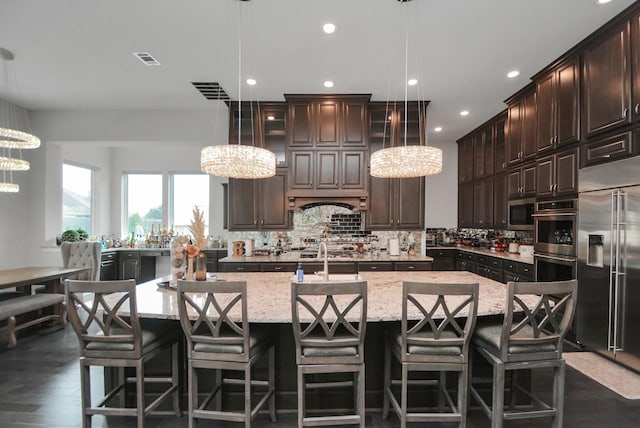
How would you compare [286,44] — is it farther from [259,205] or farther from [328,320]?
[328,320]

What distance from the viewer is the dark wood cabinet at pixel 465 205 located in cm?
610

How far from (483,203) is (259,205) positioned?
4.04m

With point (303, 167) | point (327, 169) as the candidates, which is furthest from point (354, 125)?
point (303, 167)

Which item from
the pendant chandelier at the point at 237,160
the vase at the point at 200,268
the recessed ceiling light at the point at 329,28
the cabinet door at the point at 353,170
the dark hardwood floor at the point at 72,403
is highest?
the recessed ceiling light at the point at 329,28

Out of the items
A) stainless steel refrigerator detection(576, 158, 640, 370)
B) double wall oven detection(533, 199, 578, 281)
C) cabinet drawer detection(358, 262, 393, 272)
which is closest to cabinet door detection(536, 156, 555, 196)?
double wall oven detection(533, 199, 578, 281)

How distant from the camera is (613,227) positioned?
9.30 feet

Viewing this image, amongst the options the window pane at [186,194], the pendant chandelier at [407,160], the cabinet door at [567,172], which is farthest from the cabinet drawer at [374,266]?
the window pane at [186,194]

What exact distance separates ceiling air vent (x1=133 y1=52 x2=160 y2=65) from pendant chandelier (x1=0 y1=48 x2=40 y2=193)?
138cm

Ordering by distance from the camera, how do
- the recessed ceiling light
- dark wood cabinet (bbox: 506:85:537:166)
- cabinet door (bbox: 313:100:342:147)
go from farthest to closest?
cabinet door (bbox: 313:100:342:147)
dark wood cabinet (bbox: 506:85:537:166)
the recessed ceiling light

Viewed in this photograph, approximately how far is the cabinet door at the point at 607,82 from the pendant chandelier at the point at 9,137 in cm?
591

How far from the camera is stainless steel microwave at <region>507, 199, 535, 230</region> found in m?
4.43

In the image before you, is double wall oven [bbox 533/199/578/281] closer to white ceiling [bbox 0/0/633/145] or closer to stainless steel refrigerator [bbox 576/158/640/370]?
stainless steel refrigerator [bbox 576/158/640/370]

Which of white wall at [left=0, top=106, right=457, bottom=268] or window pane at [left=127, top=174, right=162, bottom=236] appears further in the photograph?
window pane at [left=127, top=174, right=162, bottom=236]

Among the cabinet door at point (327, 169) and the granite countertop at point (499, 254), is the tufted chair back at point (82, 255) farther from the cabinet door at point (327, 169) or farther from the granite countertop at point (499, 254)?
the granite countertop at point (499, 254)
